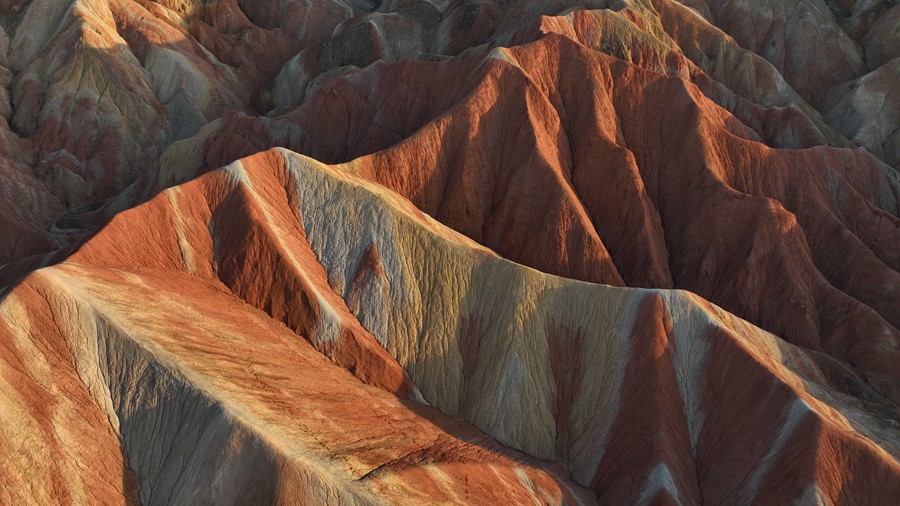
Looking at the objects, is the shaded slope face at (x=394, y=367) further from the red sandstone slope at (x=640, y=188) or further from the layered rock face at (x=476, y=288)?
the red sandstone slope at (x=640, y=188)

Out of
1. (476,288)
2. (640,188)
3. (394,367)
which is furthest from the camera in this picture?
(640,188)

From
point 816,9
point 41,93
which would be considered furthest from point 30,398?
point 816,9

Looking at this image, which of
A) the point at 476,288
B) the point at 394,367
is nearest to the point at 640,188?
the point at 476,288

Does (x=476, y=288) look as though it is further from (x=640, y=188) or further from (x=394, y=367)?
(x=640, y=188)

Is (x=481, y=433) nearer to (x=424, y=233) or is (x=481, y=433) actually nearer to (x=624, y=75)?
(x=424, y=233)

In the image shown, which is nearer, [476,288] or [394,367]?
[394,367]

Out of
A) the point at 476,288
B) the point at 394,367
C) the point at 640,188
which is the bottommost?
the point at 394,367

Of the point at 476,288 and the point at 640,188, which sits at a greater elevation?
the point at 640,188

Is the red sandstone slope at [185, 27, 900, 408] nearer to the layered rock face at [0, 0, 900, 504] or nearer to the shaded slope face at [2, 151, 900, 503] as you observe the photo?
the layered rock face at [0, 0, 900, 504]

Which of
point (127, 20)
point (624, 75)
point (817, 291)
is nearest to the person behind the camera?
point (817, 291)
